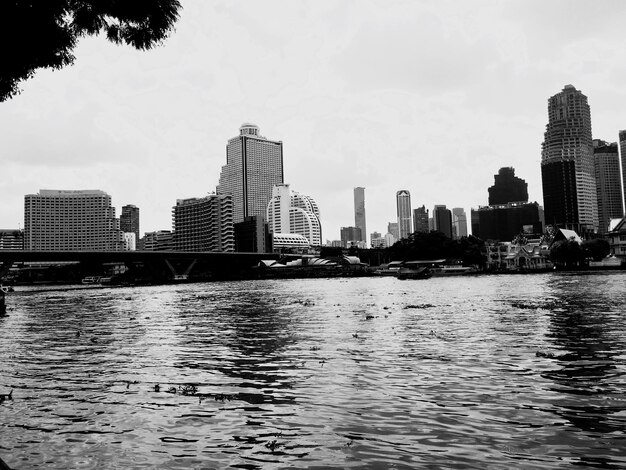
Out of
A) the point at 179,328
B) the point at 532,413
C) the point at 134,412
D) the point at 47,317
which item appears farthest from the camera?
the point at 47,317

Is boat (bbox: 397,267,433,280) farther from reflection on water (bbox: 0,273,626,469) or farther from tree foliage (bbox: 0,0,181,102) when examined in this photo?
tree foliage (bbox: 0,0,181,102)

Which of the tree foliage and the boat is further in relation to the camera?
the boat

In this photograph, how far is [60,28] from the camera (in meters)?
8.51

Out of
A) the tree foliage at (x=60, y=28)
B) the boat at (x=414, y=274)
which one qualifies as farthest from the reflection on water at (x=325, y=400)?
the boat at (x=414, y=274)

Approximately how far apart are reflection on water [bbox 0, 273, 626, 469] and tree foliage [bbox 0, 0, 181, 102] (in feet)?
24.5

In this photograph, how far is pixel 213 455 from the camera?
10680mm

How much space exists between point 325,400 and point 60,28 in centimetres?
1099

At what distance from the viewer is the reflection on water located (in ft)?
34.6

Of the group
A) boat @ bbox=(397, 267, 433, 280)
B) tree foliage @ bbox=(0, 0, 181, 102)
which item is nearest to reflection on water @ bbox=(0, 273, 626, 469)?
tree foliage @ bbox=(0, 0, 181, 102)

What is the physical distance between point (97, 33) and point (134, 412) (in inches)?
384

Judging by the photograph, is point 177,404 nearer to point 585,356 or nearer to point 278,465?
point 278,465

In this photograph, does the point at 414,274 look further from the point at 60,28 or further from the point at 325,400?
the point at 60,28

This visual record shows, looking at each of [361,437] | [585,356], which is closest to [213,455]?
[361,437]

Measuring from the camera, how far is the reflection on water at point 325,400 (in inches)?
416
